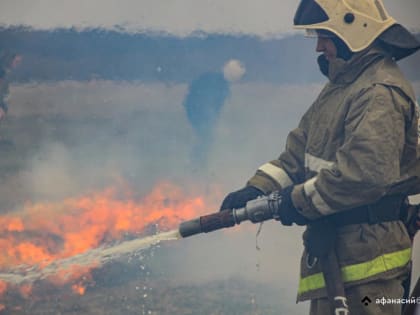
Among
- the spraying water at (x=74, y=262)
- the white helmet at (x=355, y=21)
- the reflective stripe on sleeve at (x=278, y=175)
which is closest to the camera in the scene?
the white helmet at (x=355, y=21)

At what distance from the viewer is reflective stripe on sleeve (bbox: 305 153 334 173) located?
364cm

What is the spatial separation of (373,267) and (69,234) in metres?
1.99

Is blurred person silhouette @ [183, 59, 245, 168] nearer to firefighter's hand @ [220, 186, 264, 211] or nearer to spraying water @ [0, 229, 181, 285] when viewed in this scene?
spraying water @ [0, 229, 181, 285]

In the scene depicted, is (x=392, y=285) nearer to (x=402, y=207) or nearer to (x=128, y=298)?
(x=402, y=207)

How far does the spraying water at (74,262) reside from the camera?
452 centimetres

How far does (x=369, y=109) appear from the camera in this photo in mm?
3455

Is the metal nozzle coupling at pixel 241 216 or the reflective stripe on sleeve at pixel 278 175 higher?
the reflective stripe on sleeve at pixel 278 175

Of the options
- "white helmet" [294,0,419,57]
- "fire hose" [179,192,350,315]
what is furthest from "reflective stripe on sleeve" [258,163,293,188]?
"white helmet" [294,0,419,57]

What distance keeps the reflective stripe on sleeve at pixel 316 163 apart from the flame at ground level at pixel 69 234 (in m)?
1.20

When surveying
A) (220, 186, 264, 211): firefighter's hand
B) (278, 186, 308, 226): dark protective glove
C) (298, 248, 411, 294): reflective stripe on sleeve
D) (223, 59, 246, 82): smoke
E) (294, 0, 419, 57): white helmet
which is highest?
(223, 59, 246, 82): smoke

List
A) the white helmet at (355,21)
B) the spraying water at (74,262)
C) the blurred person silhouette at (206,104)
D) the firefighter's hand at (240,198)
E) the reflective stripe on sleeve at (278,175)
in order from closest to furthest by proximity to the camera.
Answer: the white helmet at (355,21)
the firefighter's hand at (240,198)
the reflective stripe on sleeve at (278,175)
the spraying water at (74,262)
the blurred person silhouette at (206,104)

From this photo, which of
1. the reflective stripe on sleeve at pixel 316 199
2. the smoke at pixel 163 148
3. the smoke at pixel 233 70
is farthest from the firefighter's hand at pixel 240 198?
the smoke at pixel 233 70

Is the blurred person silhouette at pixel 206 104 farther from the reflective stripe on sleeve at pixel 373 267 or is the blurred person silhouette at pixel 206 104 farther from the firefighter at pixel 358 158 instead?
the reflective stripe on sleeve at pixel 373 267

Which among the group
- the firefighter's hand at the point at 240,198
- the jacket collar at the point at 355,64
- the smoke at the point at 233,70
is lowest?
the firefighter's hand at the point at 240,198
